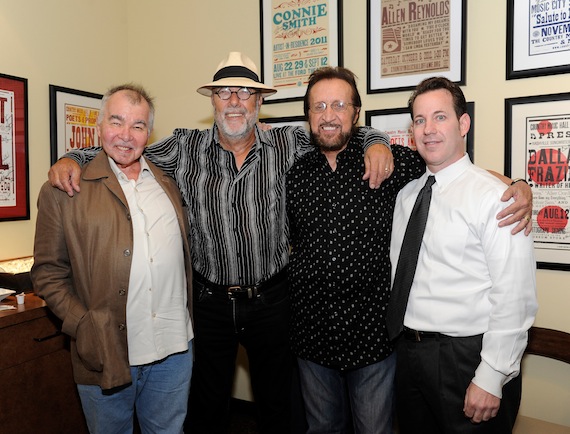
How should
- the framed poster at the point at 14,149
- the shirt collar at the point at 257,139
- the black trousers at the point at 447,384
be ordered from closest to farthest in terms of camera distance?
the black trousers at the point at 447,384 → the shirt collar at the point at 257,139 → the framed poster at the point at 14,149

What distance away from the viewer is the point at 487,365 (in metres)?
1.59

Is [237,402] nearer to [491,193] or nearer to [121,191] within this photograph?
[121,191]

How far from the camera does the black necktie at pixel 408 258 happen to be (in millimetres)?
1781

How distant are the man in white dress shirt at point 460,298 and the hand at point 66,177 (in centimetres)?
124

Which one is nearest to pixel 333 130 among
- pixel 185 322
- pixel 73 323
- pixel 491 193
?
pixel 491 193

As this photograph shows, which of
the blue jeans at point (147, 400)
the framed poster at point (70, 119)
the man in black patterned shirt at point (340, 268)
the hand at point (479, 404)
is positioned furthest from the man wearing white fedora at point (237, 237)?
the framed poster at point (70, 119)

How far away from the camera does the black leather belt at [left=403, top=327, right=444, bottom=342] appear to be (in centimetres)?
173

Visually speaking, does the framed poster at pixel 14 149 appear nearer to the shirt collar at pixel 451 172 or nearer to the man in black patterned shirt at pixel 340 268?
the man in black patterned shirt at pixel 340 268

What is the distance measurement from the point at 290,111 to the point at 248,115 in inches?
34.6

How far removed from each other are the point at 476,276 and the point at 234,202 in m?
1.00

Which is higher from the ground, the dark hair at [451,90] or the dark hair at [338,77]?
the dark hair at [338,77]

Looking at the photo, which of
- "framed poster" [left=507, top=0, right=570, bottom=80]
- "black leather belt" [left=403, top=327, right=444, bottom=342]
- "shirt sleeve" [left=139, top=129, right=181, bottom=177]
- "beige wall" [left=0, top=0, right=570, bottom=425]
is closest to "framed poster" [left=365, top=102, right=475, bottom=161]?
"beige wall" [left=0, top=0, right=570, bottom=425]

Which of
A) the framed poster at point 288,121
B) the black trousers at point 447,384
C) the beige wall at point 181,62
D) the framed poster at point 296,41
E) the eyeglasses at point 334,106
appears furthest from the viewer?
the framed poster at point 288,121

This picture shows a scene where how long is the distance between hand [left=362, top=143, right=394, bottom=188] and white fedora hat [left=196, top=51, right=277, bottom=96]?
0.62m
